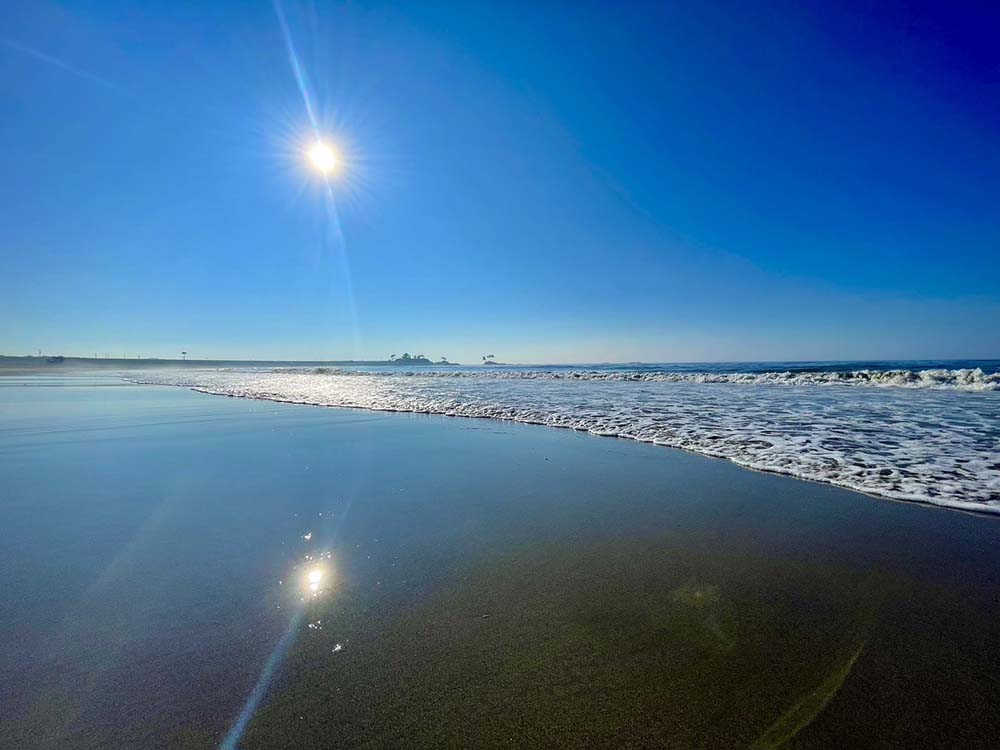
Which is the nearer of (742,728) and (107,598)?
(742,728)

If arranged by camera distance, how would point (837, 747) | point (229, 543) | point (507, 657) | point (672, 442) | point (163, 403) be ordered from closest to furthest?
point (837, 747) < point (507, 657) < point (229, 543) < point (672, 442) < point (163, 403)

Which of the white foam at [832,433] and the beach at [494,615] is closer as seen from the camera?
the beach at [494,615]

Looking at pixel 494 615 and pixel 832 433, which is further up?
pixel 832 433

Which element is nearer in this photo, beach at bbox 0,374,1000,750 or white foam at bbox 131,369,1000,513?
beach at bbox 0,374,1000,750

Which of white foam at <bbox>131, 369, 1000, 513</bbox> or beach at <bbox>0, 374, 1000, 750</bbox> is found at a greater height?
white foam at <bbox>131, 369, 1000, 513</bbox>

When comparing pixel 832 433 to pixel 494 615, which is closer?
pixel 494 615

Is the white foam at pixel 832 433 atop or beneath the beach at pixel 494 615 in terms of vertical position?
atop

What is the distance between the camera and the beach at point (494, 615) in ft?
5.34

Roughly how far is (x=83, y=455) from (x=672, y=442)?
8.95 meters

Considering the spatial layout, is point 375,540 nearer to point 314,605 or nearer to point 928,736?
point 314,605

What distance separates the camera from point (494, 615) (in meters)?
2.37

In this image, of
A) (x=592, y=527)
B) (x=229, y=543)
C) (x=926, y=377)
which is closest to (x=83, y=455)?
(x=229, y=543)

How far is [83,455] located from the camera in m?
6.22

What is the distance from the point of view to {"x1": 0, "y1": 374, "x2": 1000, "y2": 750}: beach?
1627 mm
